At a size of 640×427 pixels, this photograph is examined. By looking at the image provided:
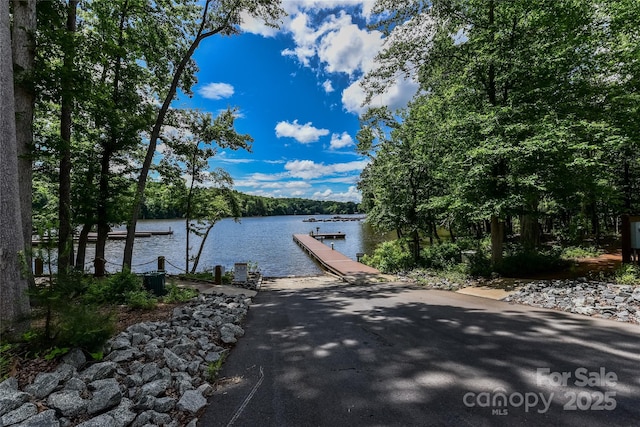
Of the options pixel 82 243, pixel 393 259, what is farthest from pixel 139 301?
pixel 393 259

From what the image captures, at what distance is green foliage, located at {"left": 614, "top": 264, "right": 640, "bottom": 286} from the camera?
252 inches

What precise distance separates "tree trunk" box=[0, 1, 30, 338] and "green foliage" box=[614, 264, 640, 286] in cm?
1050

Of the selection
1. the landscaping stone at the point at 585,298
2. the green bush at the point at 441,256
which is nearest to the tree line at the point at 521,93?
the landscaping stone at the point at 585,298

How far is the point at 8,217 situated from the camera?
3.50 m

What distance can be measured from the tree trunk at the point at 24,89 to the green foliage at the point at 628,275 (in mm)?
11212

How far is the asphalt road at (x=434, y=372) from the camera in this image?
2.57 m

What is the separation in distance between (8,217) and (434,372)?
527 cm

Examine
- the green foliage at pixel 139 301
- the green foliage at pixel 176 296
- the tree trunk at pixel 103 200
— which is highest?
the tree trunk at pixel 103 200

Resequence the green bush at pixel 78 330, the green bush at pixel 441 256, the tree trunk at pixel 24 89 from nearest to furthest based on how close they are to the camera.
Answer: the green bush at pixel 78 330
the tree trunk at pixel 24 89
the green bush at pixel 441 256

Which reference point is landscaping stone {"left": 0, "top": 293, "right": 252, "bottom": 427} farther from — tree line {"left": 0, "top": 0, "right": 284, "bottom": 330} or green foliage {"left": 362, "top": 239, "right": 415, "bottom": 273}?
green foliage {"left": 362, "top": 239, "right": 415, "bottom": 273}

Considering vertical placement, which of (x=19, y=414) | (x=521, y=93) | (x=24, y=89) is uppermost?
(x=521, y=93)

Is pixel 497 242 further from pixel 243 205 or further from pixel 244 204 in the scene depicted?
pixel 244 204

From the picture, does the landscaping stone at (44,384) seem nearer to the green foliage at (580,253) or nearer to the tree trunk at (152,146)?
the tree trunk at (152,146)

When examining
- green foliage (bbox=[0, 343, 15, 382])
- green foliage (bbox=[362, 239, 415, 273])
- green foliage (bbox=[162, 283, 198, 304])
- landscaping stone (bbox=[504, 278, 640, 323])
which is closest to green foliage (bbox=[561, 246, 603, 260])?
landscaping stone (bbox=[504, 278, 640, 323])
